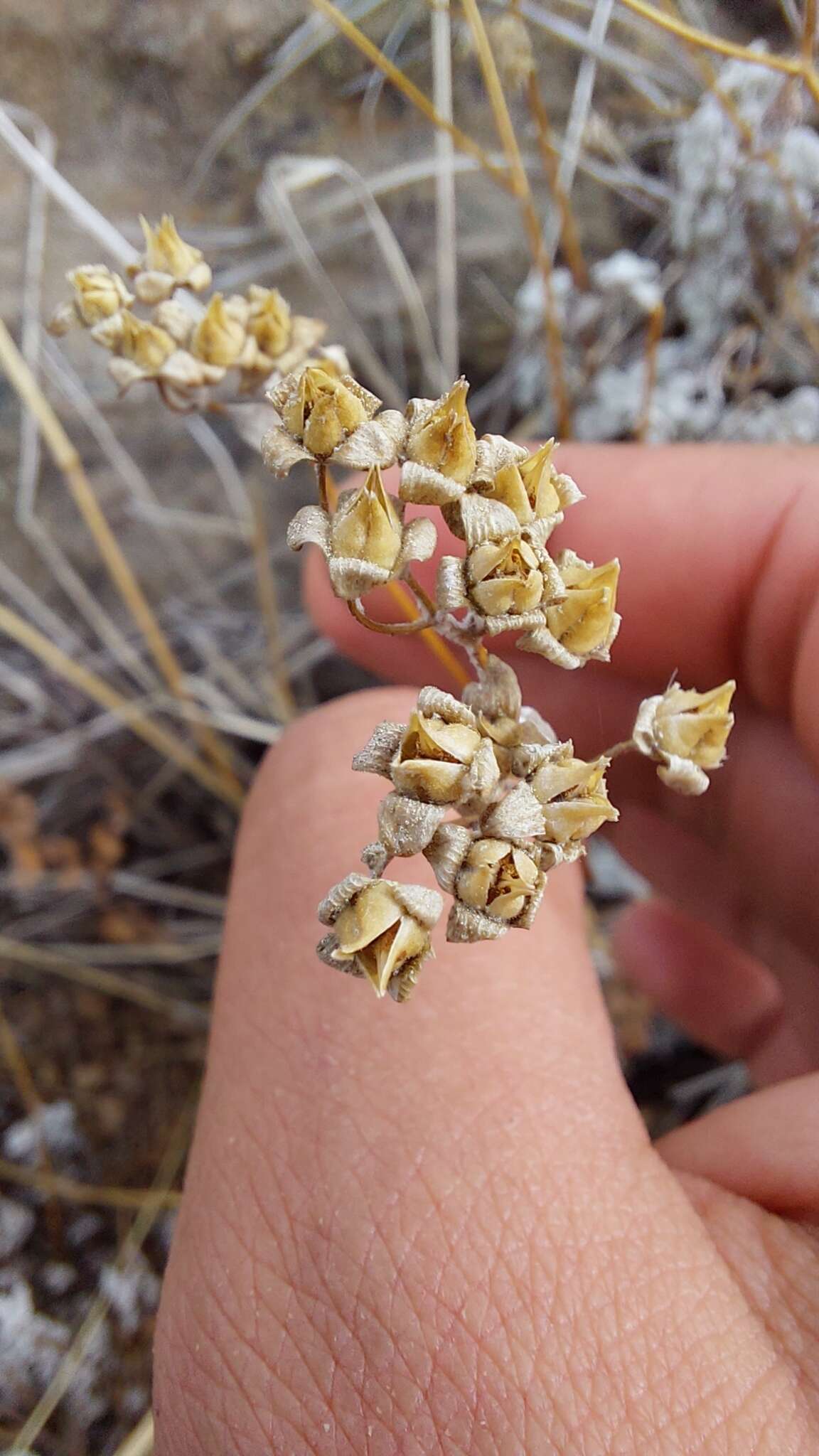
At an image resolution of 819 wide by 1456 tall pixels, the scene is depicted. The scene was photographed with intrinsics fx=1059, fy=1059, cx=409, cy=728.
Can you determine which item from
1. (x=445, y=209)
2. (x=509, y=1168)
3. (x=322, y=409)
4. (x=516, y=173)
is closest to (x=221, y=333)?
(x=322, y=409)

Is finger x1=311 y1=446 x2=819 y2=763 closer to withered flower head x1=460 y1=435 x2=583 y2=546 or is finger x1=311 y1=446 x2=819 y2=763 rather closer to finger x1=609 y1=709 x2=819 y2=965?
finger x1=609 y1=709 x2=819 y2=965

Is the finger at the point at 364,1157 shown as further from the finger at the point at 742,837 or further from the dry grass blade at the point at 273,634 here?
the dry grass blade at the point at 273,634

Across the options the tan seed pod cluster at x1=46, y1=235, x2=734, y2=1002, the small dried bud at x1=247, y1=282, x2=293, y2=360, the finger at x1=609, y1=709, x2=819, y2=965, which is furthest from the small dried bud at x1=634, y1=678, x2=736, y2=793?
the finger at x1=609, y1=709, x2=819, y2=965

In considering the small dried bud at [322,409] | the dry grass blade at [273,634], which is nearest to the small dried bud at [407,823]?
the small dried bud at [322,409]

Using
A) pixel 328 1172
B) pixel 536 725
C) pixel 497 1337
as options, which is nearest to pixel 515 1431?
pixel 497 1337

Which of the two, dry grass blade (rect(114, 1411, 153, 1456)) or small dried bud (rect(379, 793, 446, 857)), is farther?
dry grass blade (rect(114, 1411, 153, 1456))

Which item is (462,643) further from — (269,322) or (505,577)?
(269,322)
